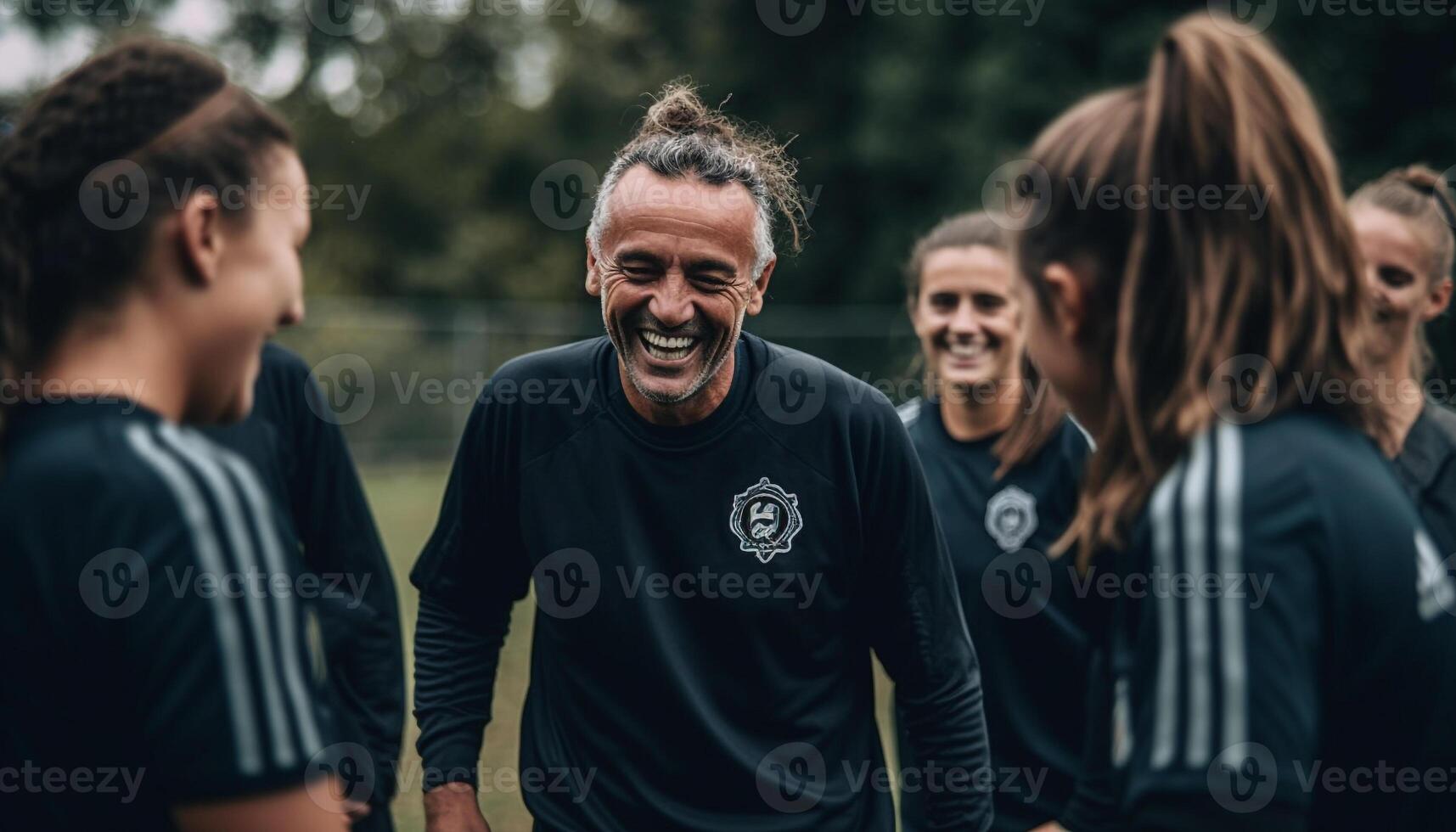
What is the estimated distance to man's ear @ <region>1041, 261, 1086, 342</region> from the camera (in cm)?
185

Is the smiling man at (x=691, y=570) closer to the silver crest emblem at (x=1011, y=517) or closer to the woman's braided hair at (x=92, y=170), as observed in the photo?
the silver crest emblem at (x=1011, y=517)

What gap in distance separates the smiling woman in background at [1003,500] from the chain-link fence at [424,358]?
54.0 feet

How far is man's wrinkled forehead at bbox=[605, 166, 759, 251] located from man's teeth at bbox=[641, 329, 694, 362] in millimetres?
255

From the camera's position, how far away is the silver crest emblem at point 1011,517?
4191 millimetres

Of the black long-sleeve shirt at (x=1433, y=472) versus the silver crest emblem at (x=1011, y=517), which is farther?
the silver crest emblem at (x=1011, y=517)

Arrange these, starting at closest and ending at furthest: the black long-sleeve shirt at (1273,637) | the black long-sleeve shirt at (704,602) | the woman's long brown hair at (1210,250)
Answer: the black long-sleeve shirt at (1273,637) < the woman's long brown hair at (1210,250) < the black long-sleeve shirt at (704,602)

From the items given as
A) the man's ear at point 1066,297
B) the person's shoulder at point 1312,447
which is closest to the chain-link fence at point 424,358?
→ the man's ear at point 1066,297

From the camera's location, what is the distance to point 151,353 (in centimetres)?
179

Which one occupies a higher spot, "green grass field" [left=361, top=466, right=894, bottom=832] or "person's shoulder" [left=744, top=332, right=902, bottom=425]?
"person's shoulder" [left=744, top=332, right=902, bottom=425]

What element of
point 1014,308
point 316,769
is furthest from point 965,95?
point 316,769

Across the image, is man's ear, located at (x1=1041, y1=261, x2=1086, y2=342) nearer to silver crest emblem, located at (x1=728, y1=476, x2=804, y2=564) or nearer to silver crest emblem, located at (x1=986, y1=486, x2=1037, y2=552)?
silver crest emblem, located at (x1=728, y1=476, x2=804, y2=564)

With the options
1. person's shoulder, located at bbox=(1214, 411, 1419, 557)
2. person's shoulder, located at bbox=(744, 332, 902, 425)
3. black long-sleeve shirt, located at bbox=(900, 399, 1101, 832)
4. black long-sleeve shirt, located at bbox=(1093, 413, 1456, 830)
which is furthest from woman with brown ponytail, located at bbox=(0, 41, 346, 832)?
black long-sleeve shirt, located at bbox=(900, 399, 1101, 832)

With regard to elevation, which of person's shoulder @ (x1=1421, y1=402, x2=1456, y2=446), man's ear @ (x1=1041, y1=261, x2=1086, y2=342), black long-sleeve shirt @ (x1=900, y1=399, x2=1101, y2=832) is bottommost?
black long-sleeve shirt @ (x1=900, y1=399, x2=1101, y2=832)

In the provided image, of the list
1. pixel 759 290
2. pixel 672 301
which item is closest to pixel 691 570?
pixel 672 301
